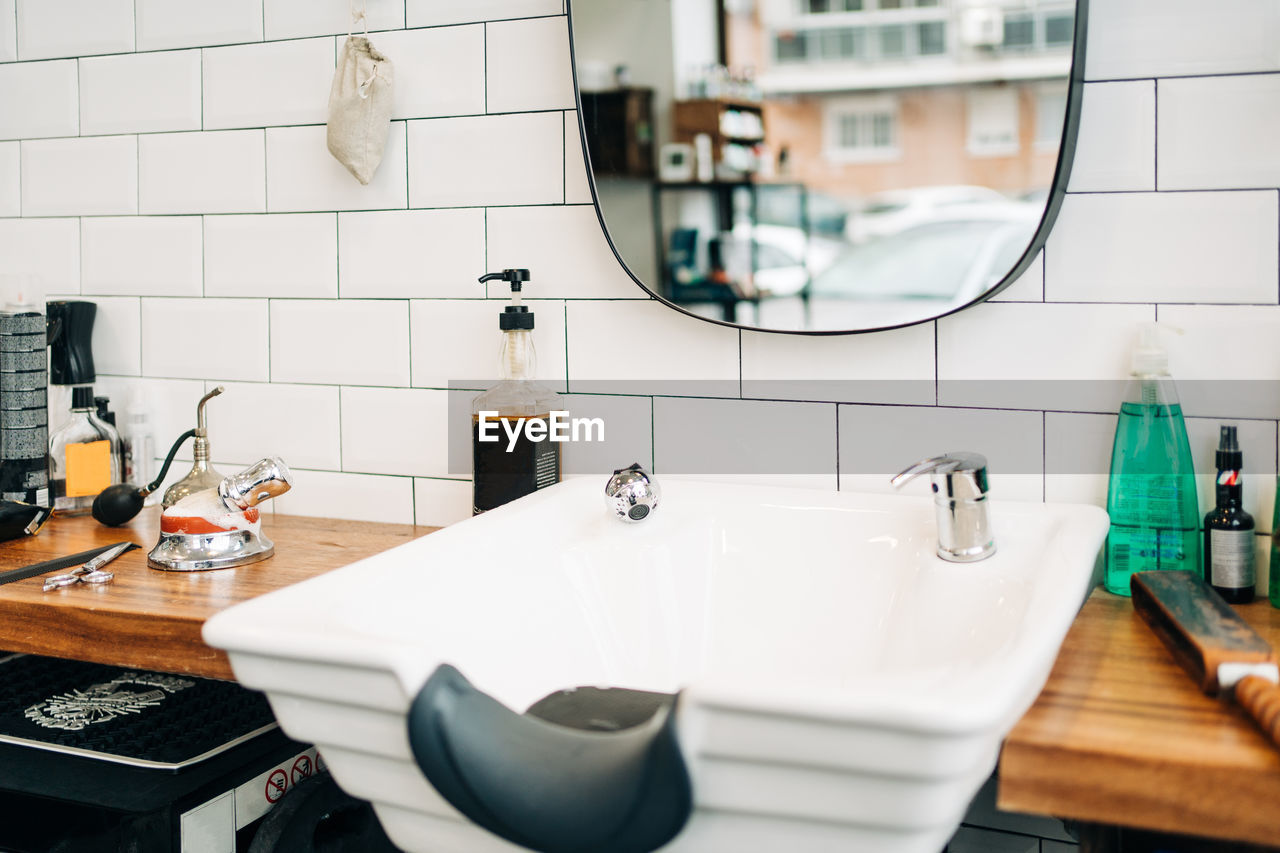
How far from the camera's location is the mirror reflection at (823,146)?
1055 millimetres

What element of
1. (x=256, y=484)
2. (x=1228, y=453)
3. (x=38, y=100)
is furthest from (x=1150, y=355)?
(x=38, y=100)

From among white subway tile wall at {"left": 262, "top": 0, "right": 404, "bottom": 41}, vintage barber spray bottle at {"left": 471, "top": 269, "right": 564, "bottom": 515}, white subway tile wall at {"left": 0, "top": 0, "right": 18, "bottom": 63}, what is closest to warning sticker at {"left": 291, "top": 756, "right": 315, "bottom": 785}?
vintage barber spray bottle at {"left": 471, "top": 269, "right": 564, "bottom": 515}

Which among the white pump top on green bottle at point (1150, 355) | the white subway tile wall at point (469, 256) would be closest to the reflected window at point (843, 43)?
the white subway tile wall at point (469, 256)

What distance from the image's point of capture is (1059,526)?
991 millimetres

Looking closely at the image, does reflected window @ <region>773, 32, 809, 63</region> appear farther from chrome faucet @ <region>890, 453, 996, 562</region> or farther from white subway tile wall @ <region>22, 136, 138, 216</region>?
white subway tile wall @ <region>22, 136, 138, 216</region>

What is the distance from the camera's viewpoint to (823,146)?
3.71 ft

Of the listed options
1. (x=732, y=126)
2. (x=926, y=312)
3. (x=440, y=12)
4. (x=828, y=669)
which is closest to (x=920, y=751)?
(x=828, y=669)

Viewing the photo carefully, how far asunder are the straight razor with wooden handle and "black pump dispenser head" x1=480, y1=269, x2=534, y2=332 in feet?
2.35

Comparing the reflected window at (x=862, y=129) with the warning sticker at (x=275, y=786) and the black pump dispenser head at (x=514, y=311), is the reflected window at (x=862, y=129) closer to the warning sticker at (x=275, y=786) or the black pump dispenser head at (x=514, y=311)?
the black pump dispenser head at (x=514, y=311)

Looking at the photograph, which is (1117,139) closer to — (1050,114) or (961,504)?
(1050,114)

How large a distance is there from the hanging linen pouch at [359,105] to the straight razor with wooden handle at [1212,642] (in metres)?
1.03

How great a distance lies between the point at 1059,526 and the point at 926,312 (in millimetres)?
270

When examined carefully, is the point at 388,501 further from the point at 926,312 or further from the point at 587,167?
the point at 926,312

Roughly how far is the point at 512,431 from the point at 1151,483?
0.70m
